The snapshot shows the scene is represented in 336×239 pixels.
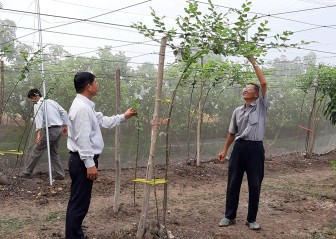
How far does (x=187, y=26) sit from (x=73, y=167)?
1.64 m

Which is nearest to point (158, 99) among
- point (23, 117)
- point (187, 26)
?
point (187, 26)

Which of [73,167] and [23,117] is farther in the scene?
[23,117]

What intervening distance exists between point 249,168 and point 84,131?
1.91 meters

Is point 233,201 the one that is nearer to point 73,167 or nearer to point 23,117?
point 73,167

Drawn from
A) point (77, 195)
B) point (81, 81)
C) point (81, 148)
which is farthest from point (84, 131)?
point (77, 195)

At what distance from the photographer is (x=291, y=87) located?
1068 cm

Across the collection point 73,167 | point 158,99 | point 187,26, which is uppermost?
point 187,26

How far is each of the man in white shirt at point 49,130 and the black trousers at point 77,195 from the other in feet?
9.55

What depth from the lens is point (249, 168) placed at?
4.24 metres

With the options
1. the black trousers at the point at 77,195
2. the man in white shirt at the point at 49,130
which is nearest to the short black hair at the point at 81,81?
Answer: the black trousers at the point at 77,195

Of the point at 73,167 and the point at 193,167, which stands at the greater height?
the point at 73,167

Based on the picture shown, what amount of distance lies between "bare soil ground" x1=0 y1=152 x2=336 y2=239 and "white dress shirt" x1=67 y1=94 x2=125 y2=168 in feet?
3.42

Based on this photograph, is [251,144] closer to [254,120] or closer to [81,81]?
[254,120]

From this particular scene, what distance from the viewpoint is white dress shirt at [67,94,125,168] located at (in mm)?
3303
